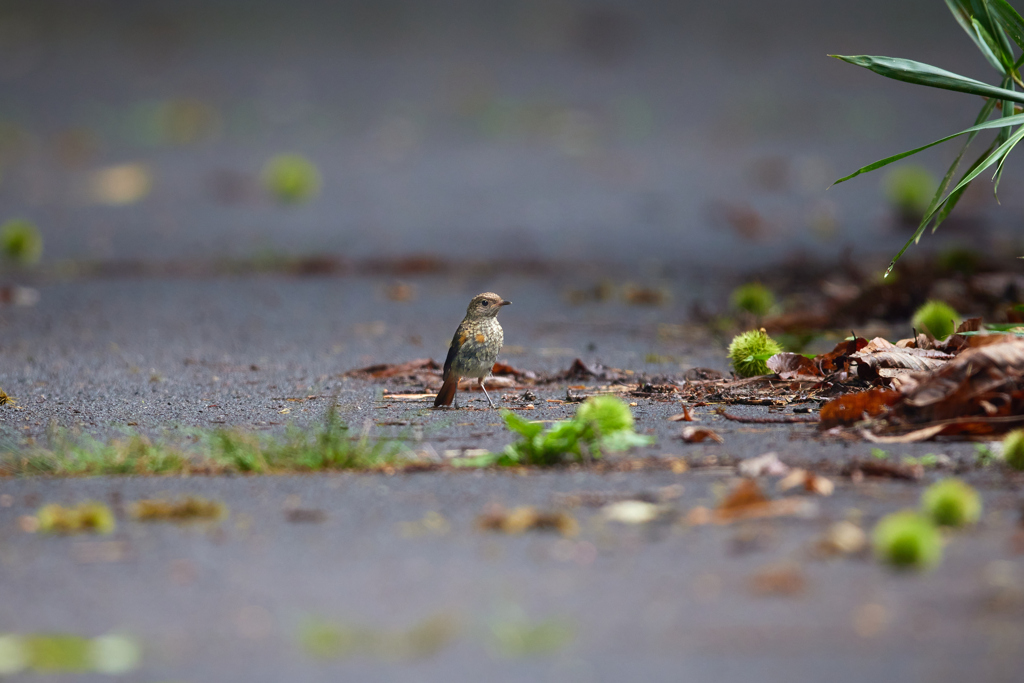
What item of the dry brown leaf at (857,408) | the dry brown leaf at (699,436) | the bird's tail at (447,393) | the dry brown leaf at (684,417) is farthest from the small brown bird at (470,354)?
the dry brown leaf at (857,408)

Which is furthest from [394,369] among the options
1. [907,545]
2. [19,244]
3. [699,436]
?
[19,244]

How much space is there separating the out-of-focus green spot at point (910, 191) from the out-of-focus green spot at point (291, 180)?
18.2 ft

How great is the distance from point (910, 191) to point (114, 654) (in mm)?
8873

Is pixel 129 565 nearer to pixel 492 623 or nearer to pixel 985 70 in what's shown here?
pixel 492 623

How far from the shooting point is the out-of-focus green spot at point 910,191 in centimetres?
944

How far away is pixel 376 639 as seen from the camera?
1930 millimetres

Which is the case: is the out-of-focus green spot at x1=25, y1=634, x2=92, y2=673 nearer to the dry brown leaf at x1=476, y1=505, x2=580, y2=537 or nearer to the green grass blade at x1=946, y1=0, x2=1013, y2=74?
the dry brown leaf at x1=476, y1=505, x2=580, y2=537

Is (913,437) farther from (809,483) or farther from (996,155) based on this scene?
(996,155)

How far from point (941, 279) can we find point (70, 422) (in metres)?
5.05

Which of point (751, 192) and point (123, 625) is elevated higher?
point (751, 192)

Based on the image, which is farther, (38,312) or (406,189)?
(406,189)

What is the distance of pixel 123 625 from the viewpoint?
2010 millimetres

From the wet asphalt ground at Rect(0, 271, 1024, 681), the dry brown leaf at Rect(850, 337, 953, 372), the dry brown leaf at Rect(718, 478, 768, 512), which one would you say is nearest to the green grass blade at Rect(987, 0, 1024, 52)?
the dry brown leaf at Rect(850, 337, 953, 372)

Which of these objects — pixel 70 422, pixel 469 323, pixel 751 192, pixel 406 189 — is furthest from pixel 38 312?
pixel 751 192
